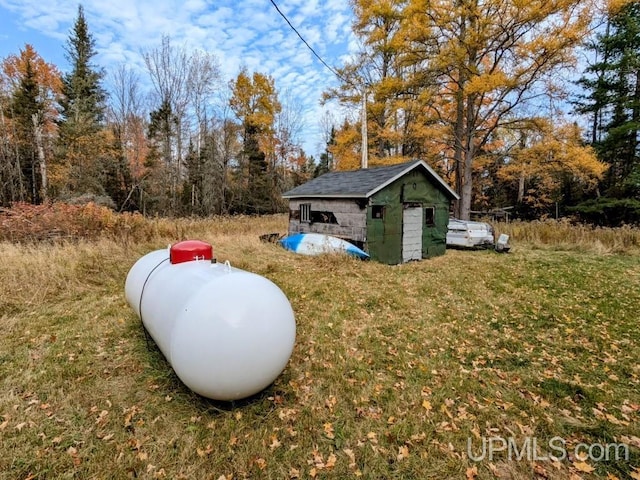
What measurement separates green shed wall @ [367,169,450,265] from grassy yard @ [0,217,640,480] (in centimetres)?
320

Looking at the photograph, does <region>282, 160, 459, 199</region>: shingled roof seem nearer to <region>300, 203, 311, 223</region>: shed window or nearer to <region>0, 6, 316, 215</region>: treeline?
<region>300, 203, 311, 223</region>: shed window

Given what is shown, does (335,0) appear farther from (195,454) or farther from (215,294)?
(195,454)

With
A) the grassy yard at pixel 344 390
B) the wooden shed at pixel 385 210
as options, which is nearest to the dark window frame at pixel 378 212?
the wooden shed at pixel 385 210

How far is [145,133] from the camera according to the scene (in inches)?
955

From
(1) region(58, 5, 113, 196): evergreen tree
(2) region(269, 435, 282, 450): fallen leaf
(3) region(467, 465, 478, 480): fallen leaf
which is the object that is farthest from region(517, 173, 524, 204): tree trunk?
(1) region(58, 5, 113, 196): evergreen tree

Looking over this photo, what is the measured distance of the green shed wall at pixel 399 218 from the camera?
977cm

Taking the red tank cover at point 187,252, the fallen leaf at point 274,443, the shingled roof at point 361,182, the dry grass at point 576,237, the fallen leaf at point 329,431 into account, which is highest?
the shingled roof at point 361,182

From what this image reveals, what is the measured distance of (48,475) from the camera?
2389mm

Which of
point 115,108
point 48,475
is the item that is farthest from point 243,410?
point 115,108

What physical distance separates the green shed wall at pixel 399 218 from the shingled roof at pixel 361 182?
0.24 metres

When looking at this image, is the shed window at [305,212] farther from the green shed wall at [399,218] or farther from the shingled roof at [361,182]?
the green shed wall at [399,218]

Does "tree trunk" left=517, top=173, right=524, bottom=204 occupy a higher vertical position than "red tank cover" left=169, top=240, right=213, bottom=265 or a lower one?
higher

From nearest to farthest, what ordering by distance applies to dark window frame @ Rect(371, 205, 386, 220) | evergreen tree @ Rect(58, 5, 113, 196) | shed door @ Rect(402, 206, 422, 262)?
1. dark window frame @ Rect(371, 205, 386, 220)
2. shed door @ Rect(402, 206, 422, 262)
3. evergreen tree @ Rect(58, 5, 113, 196)

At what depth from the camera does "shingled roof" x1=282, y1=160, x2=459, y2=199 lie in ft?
31.9
